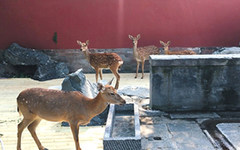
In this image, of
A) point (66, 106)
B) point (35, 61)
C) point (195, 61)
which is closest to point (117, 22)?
point (35, 61)

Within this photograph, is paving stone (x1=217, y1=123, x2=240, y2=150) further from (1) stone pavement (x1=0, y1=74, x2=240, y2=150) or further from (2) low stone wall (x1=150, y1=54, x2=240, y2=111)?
(2) low stone wall (x1=150, y1=54, x2=240, y2=111)

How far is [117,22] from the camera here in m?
10.7

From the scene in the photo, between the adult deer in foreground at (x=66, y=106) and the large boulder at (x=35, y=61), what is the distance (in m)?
6.13

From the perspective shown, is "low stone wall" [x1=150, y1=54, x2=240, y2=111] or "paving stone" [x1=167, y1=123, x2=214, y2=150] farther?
"low stone wall" [x1=150, y1=54, x2=240, y2=111]

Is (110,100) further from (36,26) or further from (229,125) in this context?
(36,26)

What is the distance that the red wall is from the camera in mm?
10547

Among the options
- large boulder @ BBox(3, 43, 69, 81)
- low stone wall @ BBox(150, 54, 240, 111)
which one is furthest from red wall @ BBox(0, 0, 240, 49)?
low stone wall @ BBox(150, 54, 240, 111)

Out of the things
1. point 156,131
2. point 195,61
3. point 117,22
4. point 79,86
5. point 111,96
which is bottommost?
point 156,131

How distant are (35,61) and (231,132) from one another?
26.8 ft

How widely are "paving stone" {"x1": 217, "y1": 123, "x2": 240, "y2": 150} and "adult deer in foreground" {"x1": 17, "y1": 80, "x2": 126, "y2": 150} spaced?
1.86 m

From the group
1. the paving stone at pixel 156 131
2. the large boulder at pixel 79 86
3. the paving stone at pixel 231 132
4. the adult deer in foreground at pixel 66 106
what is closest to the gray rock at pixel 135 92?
the large boulder at pixel 79 86

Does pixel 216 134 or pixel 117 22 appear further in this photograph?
pixel 117 22

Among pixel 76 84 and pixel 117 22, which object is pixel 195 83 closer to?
pixel 76 84

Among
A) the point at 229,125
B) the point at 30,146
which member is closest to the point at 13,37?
the point at 30,146
